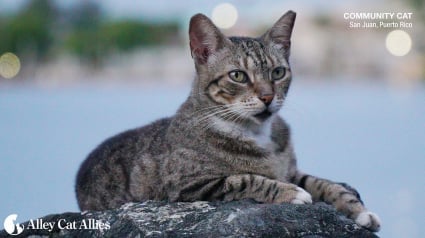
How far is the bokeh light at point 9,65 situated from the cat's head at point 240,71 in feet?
47.4

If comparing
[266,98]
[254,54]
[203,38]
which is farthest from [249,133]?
[203,38]

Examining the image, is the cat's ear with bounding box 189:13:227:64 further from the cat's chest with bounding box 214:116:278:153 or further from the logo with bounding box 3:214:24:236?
the logo with bounding box 3:214:24:236

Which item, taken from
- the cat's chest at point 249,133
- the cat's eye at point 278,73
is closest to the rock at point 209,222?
the cat's chest at point 249,133

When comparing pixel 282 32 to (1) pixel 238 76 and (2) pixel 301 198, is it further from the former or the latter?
(2) pixel 301 198

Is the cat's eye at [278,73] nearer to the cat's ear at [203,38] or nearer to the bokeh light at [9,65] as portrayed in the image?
the cat's ear at [203,38]

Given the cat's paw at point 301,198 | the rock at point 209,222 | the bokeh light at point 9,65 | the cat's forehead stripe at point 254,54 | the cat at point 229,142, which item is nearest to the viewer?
the rock at point 209,222

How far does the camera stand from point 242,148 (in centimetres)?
341

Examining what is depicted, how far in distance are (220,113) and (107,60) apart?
19.9 metres

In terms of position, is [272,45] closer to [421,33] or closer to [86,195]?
[86,195]

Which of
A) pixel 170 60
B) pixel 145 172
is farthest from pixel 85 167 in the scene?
pixel 170 60

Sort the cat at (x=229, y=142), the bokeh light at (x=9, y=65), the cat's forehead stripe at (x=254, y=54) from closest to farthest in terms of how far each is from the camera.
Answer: the cat at (x=229, y=142)
the cat's forehead stripe at (x=254, y=54)
the bokeh light at (x=9, y=65)

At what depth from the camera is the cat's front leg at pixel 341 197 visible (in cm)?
312

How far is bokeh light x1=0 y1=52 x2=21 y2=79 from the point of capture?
18078 mm

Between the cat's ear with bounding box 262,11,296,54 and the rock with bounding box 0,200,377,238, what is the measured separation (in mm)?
931
